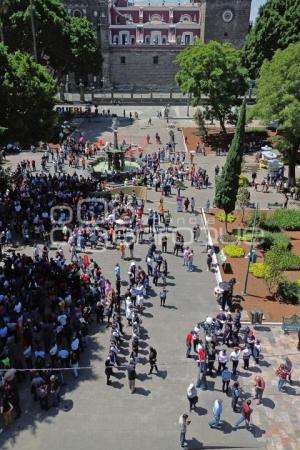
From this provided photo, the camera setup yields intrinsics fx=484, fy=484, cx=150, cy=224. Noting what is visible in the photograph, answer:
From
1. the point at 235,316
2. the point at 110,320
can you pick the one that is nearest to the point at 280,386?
the point at 235,316

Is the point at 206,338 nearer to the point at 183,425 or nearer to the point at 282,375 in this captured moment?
the point at 282,375

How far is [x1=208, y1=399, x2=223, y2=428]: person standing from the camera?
1512 centimetres

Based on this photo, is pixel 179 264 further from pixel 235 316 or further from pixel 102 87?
pixel 102 87

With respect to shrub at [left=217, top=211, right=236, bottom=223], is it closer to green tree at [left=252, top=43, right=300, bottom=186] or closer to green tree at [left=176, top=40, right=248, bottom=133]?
green tree at [left=252, top=43, right=300, bottom=186]

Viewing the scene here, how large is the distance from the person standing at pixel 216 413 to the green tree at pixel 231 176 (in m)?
15.2

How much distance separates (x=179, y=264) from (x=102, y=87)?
6106 cm

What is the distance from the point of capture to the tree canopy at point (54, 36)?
179 feet

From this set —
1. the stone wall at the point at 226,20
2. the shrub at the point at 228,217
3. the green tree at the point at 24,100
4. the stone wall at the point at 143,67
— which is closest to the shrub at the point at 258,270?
the shrub at the point at 228,217

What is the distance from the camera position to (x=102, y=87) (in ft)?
265

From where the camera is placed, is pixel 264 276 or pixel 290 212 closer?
pixel 264 276

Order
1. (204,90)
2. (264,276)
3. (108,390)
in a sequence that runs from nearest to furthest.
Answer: (108,390) < (264,276) < (204,90)

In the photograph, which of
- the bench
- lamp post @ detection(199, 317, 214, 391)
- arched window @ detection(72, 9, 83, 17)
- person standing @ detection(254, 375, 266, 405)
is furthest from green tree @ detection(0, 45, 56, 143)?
arched window @ detection(72, 9, 83, 17)

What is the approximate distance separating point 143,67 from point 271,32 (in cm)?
3097

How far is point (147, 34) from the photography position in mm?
80125
